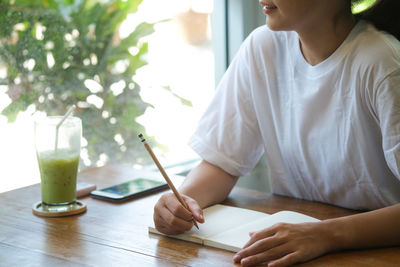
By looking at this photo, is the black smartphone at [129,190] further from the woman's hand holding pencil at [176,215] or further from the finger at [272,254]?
the finger at [272,254]

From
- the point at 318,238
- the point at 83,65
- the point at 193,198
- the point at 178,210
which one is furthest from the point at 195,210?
the point at 83,65

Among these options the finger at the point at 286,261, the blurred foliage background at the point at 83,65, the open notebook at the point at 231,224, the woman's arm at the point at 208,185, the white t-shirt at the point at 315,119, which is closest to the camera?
the finger at the point at 286,261

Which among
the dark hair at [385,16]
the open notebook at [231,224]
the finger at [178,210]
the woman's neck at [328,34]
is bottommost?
the open notebook at [231,224]

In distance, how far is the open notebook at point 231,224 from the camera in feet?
3.63

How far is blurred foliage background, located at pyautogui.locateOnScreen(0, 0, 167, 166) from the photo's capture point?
75.0 inches

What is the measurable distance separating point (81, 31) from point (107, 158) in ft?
1.73

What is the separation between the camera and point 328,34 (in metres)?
1.41

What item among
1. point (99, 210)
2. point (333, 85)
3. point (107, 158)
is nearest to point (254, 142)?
point (333, 85)

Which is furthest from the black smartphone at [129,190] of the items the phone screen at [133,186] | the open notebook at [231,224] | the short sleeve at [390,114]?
the short sleeve at [390,114]

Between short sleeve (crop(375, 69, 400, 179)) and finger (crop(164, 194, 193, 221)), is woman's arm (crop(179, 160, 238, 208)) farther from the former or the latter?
short sleeve (crop(375, 69, 400, 179))

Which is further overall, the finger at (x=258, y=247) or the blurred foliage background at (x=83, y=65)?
the blurred foliage background at (x=83, y=65)

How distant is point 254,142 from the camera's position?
62.5 inches

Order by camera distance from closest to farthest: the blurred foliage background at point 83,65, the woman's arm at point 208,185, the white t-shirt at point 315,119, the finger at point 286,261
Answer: the finger at point 286,261, the white t-shirt at point 315,119, the woman's arm at point 208,185, the blurred foliage background at point 83,65

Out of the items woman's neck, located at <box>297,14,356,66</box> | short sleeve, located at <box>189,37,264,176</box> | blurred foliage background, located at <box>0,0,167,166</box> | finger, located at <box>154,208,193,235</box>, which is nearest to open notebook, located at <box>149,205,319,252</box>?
finger, located at <box>154,208,193,235</box>
